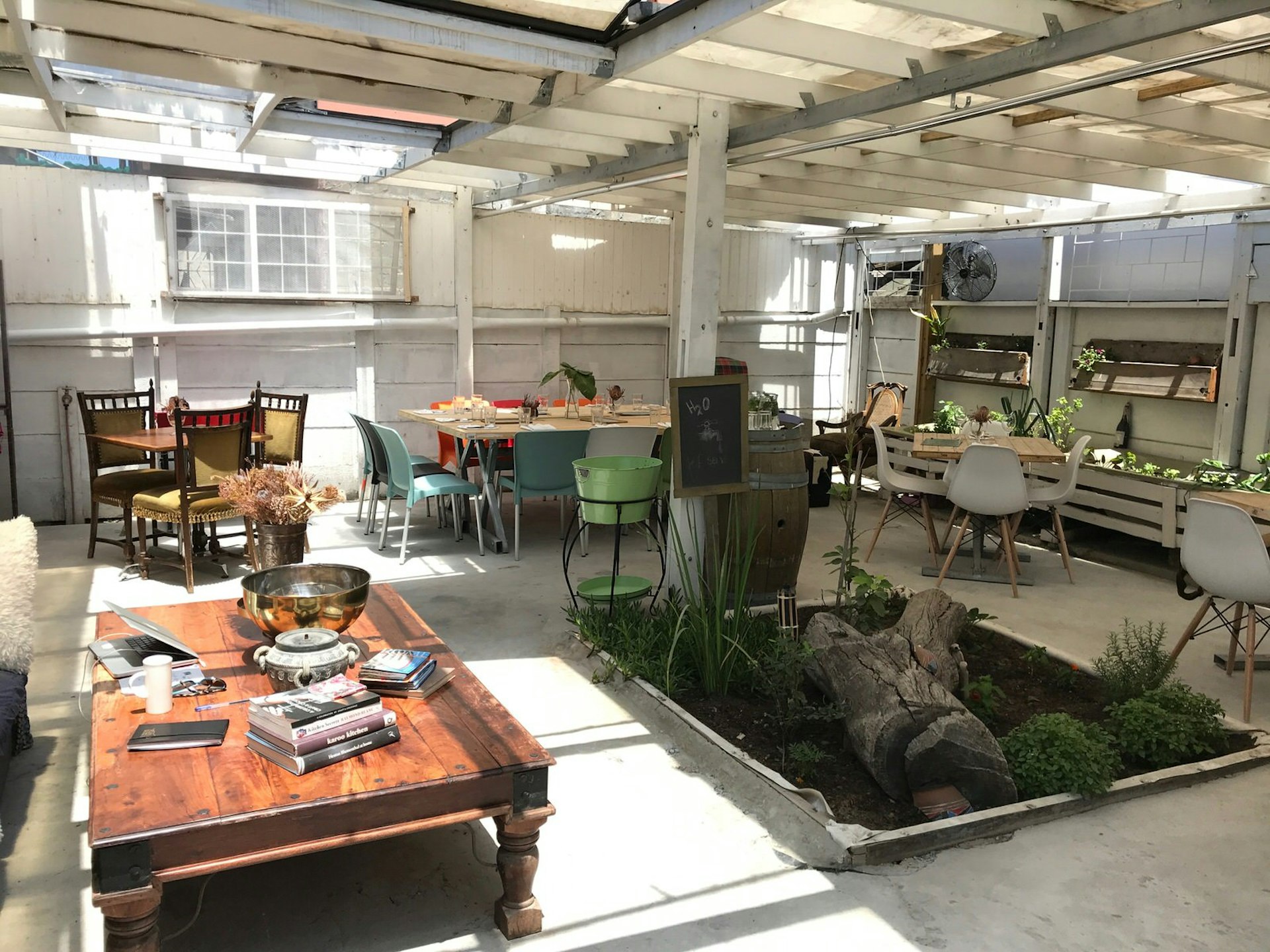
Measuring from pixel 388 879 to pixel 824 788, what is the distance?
5.10 feet

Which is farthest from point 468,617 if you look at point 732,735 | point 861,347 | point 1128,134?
point 861,347

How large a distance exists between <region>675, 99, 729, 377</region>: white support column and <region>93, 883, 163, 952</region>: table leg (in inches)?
143

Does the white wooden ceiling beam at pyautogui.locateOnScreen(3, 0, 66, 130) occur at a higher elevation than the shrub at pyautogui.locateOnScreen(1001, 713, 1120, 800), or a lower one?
higher

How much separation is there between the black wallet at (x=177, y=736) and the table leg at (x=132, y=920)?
495mm

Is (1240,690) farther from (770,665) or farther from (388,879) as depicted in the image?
(388,879)

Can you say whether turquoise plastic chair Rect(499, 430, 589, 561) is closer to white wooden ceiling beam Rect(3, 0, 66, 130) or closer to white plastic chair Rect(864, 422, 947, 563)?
white plastic chair Rect(864, 422, 947, 563)

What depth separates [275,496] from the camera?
3.65 m

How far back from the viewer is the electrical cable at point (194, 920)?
2.65m

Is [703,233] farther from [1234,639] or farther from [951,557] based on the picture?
[1234,639]

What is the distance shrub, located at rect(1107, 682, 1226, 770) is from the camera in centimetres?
382

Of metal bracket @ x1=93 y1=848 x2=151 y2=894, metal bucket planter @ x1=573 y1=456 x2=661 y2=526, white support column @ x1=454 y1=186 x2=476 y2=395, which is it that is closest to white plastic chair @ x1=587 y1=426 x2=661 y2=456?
metal bucket planter @ x1=573 y1=456 x2=661 y2=526

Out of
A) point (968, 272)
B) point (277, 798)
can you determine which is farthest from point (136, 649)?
point (968, 272)

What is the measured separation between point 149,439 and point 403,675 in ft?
13.2

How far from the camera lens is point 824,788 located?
3.59 meters
